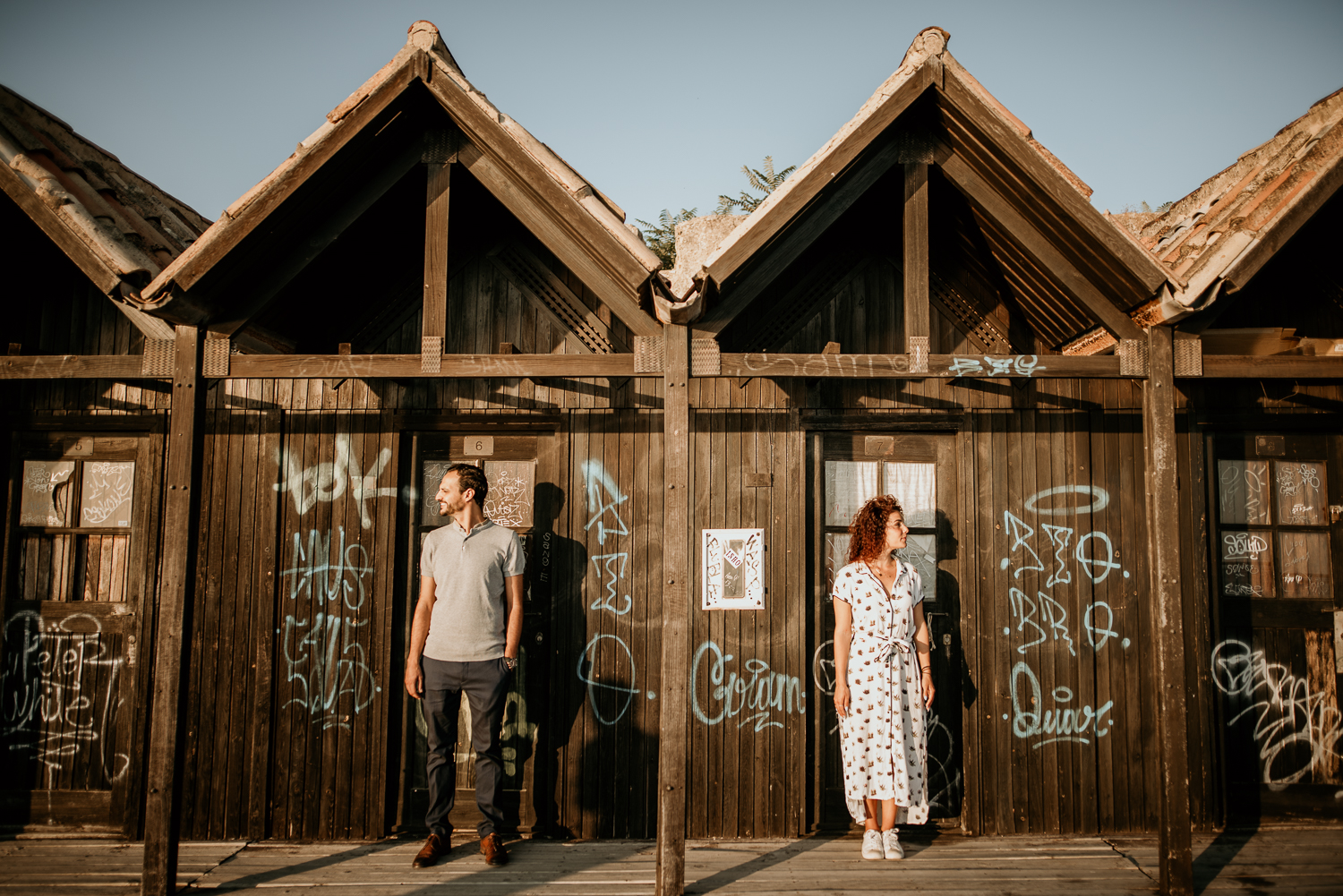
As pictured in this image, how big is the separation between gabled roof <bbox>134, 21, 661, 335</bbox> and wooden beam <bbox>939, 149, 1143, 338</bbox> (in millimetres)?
1821

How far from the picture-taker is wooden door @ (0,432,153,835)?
490 cm

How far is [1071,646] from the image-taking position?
16.3 ft

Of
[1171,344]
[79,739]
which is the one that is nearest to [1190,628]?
[1171,344]

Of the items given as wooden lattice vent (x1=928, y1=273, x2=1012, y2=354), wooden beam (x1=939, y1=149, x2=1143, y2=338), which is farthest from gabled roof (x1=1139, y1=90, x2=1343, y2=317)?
wooden lattice vent (x1=928, y1=273, x2=1012, y2=354)

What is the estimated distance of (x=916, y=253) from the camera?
13.6 ft

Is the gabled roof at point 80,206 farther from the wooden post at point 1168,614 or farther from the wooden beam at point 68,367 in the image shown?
the wooden post at point 1168,614

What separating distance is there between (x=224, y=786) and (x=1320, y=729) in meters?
6.87

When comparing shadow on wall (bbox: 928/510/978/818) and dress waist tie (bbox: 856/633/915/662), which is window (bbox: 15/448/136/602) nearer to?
dress waist tie (bbox: 856/633/915/662)

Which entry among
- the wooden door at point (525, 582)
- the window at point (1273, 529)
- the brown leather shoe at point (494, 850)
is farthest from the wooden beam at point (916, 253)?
the brown leather shoe at point (494, 850)

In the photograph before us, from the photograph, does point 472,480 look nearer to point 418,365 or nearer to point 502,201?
point 418,365

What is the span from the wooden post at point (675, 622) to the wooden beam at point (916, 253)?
119 centimetres

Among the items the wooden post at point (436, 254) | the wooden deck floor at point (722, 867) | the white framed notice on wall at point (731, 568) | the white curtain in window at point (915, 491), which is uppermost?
the wooden post at point (436, 254)

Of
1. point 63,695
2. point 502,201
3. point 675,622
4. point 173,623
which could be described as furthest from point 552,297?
point 63,695

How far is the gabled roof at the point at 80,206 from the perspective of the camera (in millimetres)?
3830
